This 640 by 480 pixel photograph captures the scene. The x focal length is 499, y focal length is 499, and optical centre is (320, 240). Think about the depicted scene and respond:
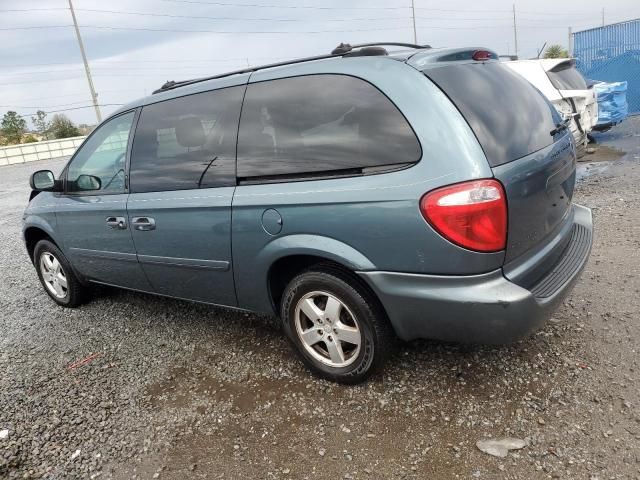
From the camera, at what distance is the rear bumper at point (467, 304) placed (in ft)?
7.55

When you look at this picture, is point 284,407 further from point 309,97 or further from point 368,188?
point 309,97

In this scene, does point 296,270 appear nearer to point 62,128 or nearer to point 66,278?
point 66,278

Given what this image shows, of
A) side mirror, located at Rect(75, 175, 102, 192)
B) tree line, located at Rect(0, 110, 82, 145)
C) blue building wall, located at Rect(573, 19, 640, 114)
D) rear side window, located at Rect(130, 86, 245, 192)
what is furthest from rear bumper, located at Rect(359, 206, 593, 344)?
tree line, located at Rect(0, 110, 82, 145)

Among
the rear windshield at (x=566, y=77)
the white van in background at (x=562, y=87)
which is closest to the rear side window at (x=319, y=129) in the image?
the white van in background at (x=562, y=87)

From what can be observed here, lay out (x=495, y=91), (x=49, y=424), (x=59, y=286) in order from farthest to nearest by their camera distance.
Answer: (x=59, y=286), (x=49, y=424), (x=495, y=91)

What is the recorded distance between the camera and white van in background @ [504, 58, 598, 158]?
7898 millimetres

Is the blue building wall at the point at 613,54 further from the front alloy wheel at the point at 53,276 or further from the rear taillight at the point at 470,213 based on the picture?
the front alloy wheel at the point at 53,276

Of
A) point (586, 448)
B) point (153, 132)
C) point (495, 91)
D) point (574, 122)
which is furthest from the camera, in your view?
point (574, 122)

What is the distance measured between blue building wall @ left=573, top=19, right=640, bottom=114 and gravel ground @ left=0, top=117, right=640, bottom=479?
12.8 m

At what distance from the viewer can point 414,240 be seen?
2.33 metres

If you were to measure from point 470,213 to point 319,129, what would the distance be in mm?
940

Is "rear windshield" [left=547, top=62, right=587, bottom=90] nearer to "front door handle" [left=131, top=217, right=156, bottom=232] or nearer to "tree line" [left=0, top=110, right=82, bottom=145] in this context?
"front door handle" [left=131, top=217, right=156, bottom=232]

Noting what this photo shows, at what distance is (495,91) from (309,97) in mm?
1004

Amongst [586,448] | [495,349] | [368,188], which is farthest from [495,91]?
[586,448]
